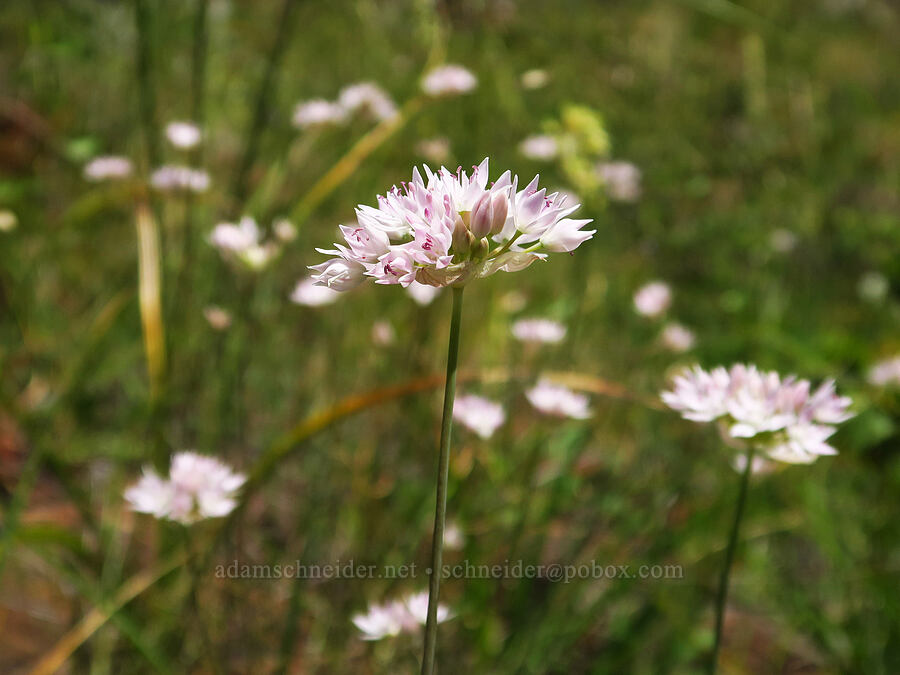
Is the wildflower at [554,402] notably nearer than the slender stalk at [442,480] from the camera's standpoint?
No

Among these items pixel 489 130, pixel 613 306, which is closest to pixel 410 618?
pixel 613 306

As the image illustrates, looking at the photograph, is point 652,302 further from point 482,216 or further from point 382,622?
point 482,216

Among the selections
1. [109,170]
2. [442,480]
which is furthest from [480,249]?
[109,170]

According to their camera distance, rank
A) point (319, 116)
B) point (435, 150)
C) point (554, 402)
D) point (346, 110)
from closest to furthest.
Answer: point (554, 402), point (319, 116), point (346, 110), point (435, 150)

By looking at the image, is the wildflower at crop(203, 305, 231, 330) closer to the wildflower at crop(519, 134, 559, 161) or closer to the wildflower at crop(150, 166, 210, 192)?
the wildflower at crop(150, 166, 210, 192)

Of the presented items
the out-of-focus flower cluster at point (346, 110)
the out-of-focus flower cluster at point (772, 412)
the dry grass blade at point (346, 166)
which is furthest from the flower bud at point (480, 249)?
the out-of-focus flower cluster at point (346, 110)

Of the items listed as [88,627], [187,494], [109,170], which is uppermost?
[109,170]

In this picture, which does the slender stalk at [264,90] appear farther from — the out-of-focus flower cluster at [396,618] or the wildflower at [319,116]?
the out-of-focus flower cluster at [396,618]
